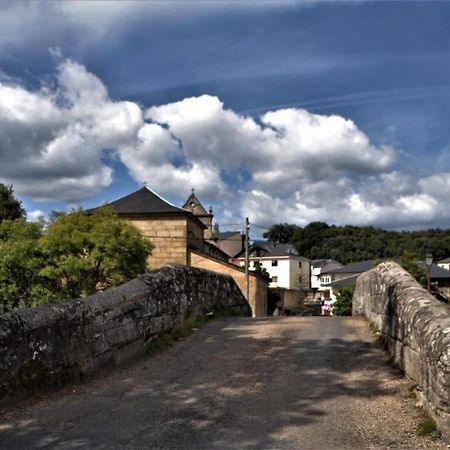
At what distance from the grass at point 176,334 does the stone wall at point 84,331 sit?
0.36 ft

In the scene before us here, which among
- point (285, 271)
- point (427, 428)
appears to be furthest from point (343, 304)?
point (285, 271)

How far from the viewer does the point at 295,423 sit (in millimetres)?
5172

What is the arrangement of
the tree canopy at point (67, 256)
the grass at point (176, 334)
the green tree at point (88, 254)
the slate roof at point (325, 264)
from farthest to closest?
1. the slate roof at point (325, 264)
2. the green tree at point (88, 254)
3. the tree canopy at point (67, 256)
4. the grass at point (176, 334)

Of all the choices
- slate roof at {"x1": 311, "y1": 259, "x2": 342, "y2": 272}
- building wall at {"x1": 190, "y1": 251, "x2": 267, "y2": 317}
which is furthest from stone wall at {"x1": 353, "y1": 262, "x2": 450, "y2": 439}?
slate roof at {"x1": 311, "y1": 259, "x2": 342, "y2": 272}

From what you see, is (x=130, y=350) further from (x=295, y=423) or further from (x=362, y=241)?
(x=362, y=241)

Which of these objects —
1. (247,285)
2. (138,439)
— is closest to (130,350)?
(138,439)

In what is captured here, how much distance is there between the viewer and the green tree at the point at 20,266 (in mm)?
14625

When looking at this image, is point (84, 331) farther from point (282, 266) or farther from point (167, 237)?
point (282, 266)

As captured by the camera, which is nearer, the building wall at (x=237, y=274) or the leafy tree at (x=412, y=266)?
the building wall at (x=237, y=274)

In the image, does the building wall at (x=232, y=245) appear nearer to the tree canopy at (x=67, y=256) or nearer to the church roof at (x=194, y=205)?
the church roof at (x=194, y=205)

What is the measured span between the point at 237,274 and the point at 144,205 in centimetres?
782

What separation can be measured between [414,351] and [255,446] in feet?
7.87

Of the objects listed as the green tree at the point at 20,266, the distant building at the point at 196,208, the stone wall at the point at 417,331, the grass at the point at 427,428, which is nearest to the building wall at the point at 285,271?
the distant building at the point at 196,208

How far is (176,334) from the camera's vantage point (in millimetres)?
9883
